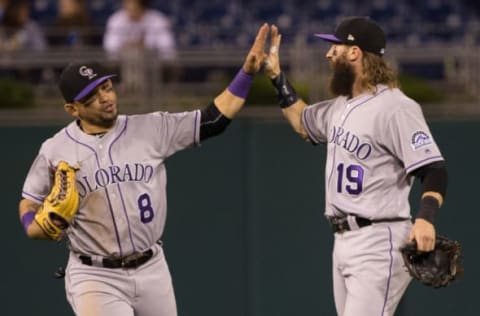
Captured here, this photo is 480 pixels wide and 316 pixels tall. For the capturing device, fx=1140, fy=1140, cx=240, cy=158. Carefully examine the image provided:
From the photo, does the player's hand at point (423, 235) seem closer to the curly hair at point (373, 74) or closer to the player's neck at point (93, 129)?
the curly hair at point (373, 74)

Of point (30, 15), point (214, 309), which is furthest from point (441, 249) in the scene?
point (30, 15)

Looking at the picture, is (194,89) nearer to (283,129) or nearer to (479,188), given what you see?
(283,129)

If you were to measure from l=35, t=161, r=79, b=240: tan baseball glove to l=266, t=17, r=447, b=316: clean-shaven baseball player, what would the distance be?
114cm

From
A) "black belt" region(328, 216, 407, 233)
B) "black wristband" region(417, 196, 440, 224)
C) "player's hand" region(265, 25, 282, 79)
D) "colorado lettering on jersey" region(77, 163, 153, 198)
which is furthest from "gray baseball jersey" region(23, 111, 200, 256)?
"black wristband" region(417, 196, 440, 224)

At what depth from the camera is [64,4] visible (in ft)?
30.4

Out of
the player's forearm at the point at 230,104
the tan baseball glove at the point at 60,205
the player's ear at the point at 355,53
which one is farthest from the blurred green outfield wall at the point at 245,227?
the tan baseball glove at the point at 60,205

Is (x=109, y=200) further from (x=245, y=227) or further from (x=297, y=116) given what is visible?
(x=245, y=227)

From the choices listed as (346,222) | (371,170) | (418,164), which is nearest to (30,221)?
(346,222)

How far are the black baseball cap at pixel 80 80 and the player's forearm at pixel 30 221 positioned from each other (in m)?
0.52

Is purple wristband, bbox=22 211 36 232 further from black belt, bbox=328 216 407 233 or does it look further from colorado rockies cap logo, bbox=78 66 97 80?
black belt, bbox=328 216 407 233

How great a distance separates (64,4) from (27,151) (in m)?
2.85

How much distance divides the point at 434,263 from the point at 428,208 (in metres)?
0.26

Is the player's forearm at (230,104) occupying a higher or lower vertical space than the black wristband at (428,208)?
higher

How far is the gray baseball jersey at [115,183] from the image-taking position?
5.14 metres
